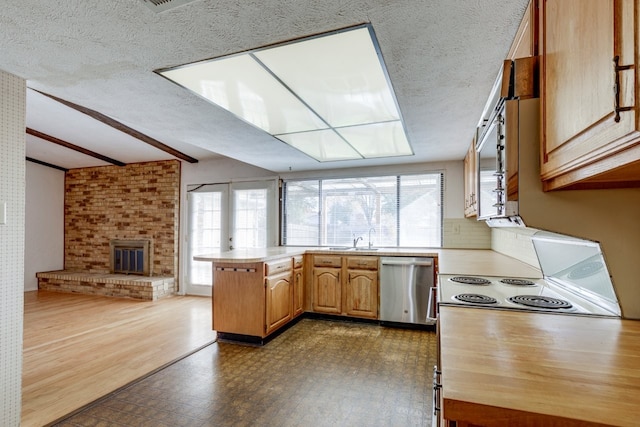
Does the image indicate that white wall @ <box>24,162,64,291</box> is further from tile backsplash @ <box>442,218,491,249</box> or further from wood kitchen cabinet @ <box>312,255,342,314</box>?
tile backsplash @ <box>442,218,491,249</box>

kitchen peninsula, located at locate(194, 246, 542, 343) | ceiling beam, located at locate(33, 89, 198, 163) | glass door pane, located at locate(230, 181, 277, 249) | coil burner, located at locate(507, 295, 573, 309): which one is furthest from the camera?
glass door pane, located at locate(230, 181, 277, 249)

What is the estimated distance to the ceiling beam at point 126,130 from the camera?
3.73 m

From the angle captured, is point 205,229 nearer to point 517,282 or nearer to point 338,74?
point 338,74

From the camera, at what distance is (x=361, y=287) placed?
3881 millimetres

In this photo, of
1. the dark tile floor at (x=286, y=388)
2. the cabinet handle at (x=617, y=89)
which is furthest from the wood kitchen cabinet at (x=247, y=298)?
the cabinet handle at (x=617, y=89)

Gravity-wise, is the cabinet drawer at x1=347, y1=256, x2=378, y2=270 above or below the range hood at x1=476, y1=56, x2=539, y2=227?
below

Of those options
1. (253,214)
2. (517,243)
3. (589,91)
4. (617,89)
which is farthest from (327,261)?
(617,89)

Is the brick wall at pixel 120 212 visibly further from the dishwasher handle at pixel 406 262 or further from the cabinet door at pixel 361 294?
the dishwasher handle at pixel 406 262

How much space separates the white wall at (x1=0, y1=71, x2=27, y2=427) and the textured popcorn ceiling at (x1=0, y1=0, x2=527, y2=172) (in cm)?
19

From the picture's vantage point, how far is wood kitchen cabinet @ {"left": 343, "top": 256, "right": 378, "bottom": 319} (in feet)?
12.6

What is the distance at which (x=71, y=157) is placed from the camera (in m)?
5.82

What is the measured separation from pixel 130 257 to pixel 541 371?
20.9 ft

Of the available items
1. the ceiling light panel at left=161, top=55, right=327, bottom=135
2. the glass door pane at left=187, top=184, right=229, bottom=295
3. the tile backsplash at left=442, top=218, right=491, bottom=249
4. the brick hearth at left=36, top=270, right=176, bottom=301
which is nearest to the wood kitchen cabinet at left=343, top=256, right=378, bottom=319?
the tile backsplash at left=442, top=218, right=491, bottom=249

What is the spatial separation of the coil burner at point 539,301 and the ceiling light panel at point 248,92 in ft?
5.76
